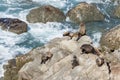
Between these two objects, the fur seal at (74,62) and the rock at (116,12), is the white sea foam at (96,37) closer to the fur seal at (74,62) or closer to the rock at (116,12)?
the rock at (116,12)

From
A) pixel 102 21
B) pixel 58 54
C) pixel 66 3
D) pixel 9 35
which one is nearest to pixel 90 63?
pixel 58 54

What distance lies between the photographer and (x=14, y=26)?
29109mm

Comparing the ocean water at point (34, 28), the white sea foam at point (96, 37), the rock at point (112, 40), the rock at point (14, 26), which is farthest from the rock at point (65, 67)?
the rock at point (14, 26)

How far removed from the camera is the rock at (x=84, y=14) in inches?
1230

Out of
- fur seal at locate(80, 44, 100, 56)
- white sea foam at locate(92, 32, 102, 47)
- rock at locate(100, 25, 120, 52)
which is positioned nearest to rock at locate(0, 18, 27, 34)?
white sea foam at locate(92, 32, 102, 47)

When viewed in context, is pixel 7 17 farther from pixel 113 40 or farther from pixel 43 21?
pixel 113 40

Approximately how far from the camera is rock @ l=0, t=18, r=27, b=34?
2900 centimetres

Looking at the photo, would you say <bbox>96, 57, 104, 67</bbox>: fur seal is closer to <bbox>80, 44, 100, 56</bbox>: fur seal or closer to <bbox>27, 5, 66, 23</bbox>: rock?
<bbox>80, 44, 100, 56</bbox>: fur seal

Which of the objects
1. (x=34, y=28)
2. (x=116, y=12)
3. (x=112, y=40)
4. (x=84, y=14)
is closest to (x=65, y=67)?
(x=112, y=40)

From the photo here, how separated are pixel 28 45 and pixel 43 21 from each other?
433 cm

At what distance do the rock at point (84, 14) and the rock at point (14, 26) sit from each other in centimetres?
440

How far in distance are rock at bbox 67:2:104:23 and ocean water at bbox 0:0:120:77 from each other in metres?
0.55

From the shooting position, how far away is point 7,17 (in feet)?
105

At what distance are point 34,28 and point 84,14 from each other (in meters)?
4.43
